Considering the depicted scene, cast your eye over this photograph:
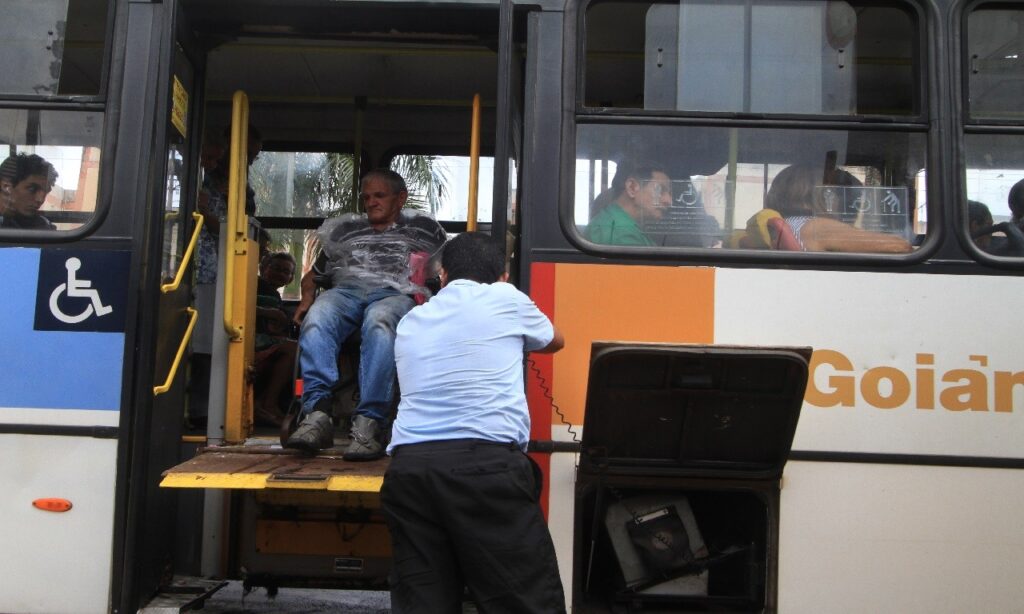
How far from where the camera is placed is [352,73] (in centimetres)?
489

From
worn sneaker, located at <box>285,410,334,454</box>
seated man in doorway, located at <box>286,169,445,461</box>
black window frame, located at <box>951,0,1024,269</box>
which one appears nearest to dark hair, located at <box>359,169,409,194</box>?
seated man in doorway, located at <box>286,169,445,461</box>

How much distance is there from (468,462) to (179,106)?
1.95 metres

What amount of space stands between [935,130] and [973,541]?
1.45 meters

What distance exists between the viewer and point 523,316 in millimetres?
2691

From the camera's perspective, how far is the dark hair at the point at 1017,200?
3184 millimetres

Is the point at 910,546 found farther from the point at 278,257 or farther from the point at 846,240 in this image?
the point at 278,257

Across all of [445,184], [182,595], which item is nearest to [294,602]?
[182,595]

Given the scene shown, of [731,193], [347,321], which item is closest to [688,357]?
[731,193]

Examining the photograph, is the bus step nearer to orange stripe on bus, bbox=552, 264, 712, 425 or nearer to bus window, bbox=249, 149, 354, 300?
orange stripe on bus, bbox=552, 264, 712, 425

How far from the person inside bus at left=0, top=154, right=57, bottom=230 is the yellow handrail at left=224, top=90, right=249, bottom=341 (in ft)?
2.41

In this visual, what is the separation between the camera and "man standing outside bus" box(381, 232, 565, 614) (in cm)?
248

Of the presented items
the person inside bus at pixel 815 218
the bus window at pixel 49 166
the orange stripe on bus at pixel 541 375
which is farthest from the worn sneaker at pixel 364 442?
the person inside bus at pixel 815 218

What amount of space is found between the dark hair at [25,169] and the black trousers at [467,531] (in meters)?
1.80

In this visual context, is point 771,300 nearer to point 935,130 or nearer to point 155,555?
point 935,130
